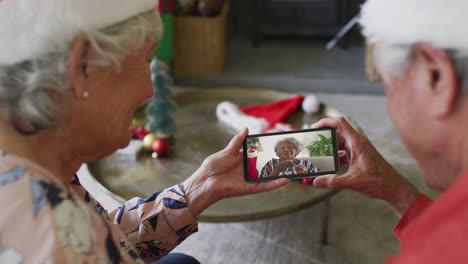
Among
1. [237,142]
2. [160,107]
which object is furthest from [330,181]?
[160,107]

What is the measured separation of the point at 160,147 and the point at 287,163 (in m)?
0.76

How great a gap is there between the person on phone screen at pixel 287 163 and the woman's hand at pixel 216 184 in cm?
5

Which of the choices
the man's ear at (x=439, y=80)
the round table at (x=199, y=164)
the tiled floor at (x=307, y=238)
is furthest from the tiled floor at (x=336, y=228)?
the man's ear at (x=439, y=80)

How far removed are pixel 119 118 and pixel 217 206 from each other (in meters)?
0.73

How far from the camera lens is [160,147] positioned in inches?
76.8

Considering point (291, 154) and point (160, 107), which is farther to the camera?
point (160, 107)

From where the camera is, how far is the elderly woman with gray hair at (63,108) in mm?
704

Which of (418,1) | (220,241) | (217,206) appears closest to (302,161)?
(217,206)

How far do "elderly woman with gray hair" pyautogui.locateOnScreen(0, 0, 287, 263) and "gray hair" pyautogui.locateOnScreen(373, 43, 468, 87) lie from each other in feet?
1.31

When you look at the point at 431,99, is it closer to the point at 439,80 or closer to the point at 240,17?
the point at 439,80

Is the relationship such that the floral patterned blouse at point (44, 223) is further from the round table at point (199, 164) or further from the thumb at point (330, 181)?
the round table at point (199, 164)

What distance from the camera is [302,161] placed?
1.31 metres

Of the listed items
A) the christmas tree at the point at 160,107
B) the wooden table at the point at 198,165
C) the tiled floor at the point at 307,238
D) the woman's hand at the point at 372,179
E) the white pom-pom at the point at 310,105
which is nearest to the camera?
the woman's hand at the point at 372,179

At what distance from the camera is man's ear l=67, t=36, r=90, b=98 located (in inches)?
32.1
